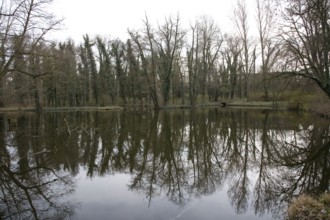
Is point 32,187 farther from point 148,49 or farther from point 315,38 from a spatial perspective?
point 148,49

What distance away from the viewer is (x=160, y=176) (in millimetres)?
10547

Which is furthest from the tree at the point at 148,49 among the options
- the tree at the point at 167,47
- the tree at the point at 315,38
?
the tree at the point at 315,38

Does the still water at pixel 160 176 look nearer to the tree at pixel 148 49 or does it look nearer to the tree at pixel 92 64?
the tree at pixel 148 49

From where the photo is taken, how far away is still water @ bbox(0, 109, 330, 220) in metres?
7.68

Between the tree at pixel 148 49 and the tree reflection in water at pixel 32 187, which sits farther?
the tree at pixel 148 49

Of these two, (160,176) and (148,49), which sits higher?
(148,49)

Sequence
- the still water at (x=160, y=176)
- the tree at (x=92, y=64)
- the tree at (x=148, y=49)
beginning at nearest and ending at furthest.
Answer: the still water at (x=160, y=176)
the tree at (x=148, y=49)
the tree at (x=92, y=64)

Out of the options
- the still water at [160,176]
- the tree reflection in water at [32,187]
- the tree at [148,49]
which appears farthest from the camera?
the tree at [148,49]

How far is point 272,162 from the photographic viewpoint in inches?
476

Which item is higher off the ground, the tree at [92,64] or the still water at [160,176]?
the tree at [92,64]

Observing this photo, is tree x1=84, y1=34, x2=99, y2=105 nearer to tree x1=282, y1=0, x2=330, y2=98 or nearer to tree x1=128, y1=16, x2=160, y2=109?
tree x1=128, y1=16, x2=160, y2=109

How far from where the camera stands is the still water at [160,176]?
7.68 metres

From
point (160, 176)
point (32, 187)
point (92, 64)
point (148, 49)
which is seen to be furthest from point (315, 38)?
point (92, 64)

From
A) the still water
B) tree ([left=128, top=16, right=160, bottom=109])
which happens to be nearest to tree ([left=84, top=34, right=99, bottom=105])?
tree ([left=128, top=16, right=160, bottom=109])
